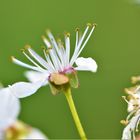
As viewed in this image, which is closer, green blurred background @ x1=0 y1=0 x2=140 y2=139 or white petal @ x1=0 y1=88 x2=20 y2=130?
white petal @ x1=0 y1=88 x2=20 y2=130

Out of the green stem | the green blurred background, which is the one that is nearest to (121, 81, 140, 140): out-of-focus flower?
the green stem

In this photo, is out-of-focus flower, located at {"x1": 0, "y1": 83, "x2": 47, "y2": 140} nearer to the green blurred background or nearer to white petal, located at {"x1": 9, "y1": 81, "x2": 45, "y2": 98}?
white petal, located at {"x1": 9, "y1": 81, "x2": 45, "y2": 98}

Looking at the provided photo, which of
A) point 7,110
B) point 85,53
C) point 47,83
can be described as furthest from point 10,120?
point 85,53

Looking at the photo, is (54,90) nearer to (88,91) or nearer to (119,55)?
(88,91)

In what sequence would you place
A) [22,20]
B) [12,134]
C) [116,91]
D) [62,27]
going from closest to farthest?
1. [12,134]
2. [116,91]
3. [62,27]
4. [22,20]

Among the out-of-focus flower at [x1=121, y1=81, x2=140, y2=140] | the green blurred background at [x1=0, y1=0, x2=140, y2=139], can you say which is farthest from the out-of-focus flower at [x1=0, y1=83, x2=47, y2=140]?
the green blurred background at [x1=0, y1=0, x2=140, y2=139]

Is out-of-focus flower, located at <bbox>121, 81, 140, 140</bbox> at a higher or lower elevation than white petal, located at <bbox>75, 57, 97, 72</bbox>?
lower

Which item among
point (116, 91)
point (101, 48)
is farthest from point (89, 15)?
point (116, 91)

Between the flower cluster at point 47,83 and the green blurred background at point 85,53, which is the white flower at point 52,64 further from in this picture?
the green blurred background at point 85,53
